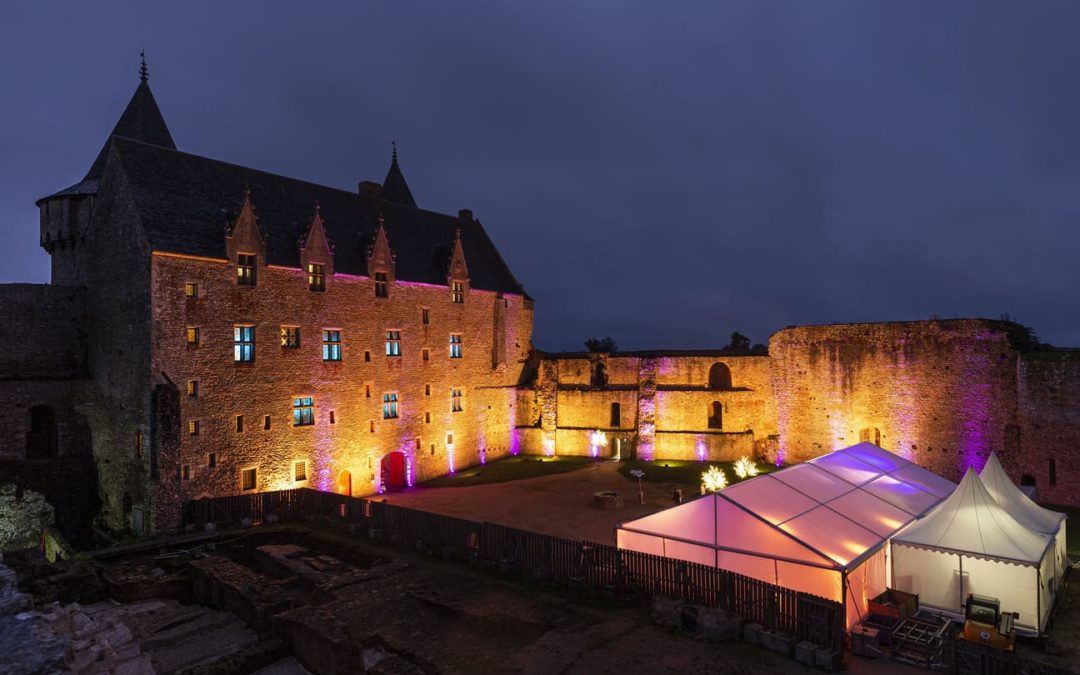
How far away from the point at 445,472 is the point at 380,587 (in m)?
19.5

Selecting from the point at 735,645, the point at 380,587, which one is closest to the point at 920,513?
the point at 735,645

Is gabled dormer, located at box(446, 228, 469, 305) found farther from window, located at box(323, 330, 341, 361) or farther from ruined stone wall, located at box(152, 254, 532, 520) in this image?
window, located at box(323, 330, 341, 361)

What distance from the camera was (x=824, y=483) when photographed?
1875 cm

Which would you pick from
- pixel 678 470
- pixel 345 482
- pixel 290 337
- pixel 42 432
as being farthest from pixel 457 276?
pixel 42 432

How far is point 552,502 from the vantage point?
28188 mm

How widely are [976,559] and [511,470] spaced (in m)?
24.9

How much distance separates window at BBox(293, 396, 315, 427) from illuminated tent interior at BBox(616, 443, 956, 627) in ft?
58.8

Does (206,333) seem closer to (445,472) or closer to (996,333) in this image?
(445,472)

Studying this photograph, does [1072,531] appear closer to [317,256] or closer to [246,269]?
[317,256]

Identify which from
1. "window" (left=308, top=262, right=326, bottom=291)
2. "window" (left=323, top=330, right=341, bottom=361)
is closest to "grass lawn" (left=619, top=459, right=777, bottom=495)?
"window" (left=323, top=330, right=341, bottom=361)

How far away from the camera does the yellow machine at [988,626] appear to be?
12.4 metres

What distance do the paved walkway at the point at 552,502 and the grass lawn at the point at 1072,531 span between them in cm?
1348

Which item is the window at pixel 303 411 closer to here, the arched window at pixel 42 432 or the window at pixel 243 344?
the window at pixel 243 344

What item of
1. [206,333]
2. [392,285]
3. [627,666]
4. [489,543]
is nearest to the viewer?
[627,666]
